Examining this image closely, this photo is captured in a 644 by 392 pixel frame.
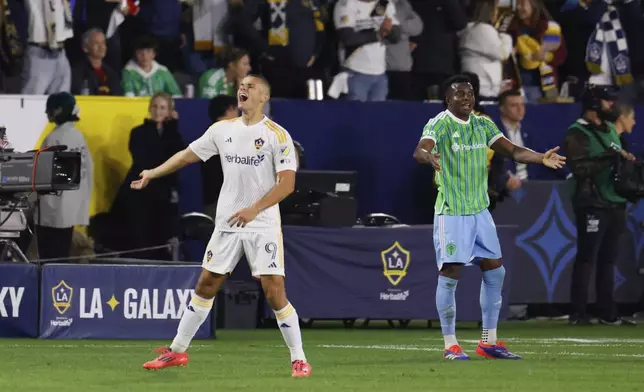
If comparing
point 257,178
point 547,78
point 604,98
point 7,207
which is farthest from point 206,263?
point 547,78

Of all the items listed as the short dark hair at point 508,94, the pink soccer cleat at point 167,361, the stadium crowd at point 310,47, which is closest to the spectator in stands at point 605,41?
the stadium crowd at point 310,47

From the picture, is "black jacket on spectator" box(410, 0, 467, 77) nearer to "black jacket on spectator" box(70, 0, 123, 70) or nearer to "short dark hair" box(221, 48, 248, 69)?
"short dark hair" box(221, 48, 248, 69)

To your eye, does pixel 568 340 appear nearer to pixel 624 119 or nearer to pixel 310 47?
pixel 624 119

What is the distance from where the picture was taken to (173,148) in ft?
56.2

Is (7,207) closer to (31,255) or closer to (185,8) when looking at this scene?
(31,255)

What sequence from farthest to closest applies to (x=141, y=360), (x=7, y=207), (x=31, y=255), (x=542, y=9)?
(x=542, y=9) < (x=31, y=255) < (x=7, y=207) < (x=141, y=360)

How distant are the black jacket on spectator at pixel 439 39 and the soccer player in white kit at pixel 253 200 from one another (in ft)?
31.4

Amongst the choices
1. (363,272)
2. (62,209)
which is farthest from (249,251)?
(62,209)

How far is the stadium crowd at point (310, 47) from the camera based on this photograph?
58.1 ft

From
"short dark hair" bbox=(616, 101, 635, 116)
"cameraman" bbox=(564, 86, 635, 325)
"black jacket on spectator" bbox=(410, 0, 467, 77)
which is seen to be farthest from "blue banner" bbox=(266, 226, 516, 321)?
"black jacket on spectator" bbox=(410, 0, 467, 77)

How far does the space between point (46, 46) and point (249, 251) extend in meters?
7.96

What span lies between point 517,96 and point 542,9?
2.80 m

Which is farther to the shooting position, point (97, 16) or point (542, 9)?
point (542, 9)

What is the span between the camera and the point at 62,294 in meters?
14.4
